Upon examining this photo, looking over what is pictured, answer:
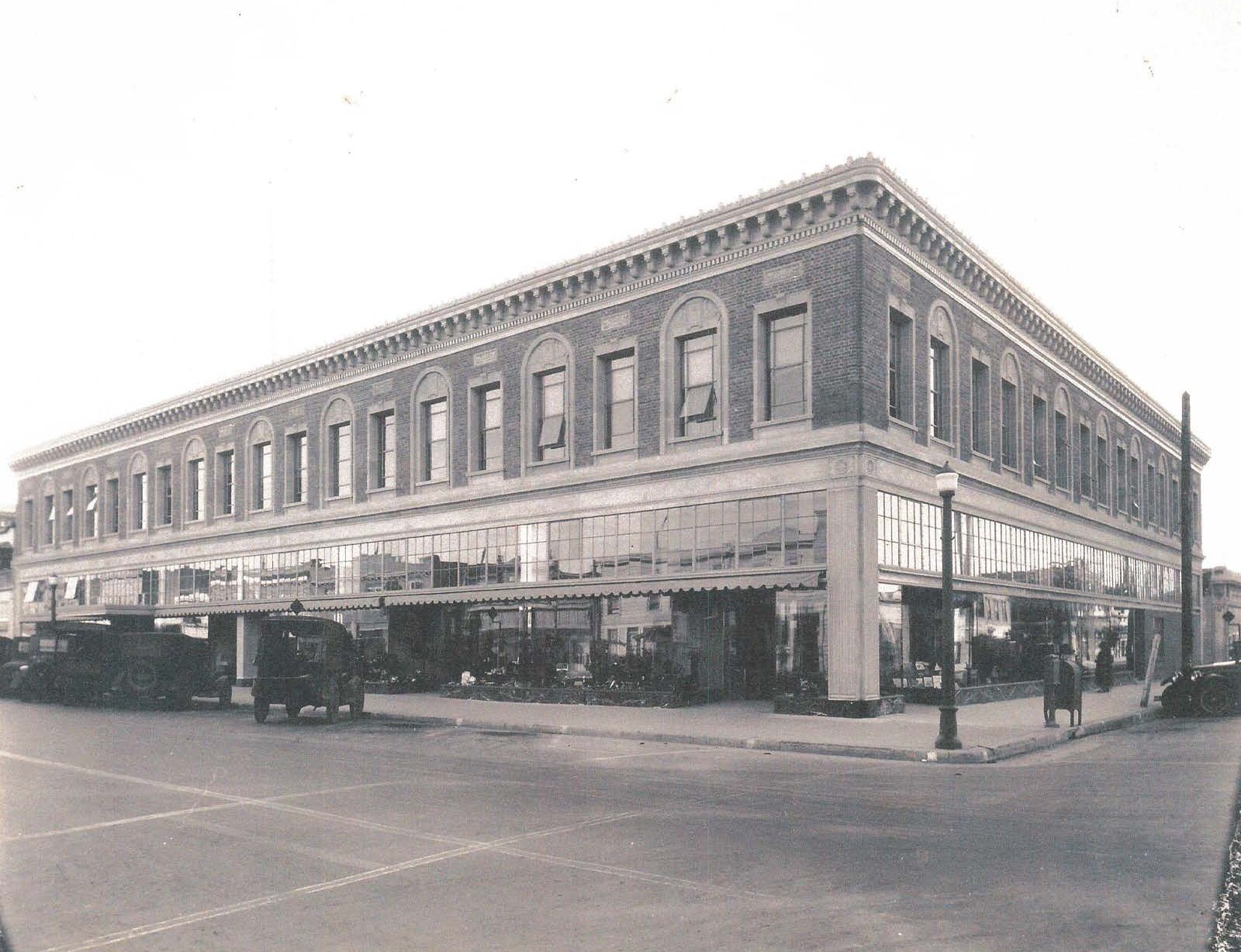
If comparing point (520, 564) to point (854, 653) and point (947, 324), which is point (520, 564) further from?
point (947, 324)

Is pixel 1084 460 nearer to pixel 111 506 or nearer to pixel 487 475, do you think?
pixel 487 475

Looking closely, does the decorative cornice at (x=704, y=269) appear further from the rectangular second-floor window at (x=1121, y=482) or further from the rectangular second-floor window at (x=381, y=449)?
the rectangular second-floor window at (x=1121, y=482)

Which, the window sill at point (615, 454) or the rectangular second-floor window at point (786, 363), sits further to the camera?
the window sill at point (615, 454)

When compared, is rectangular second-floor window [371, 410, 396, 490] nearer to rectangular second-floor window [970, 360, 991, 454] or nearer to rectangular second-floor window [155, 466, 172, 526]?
rectangular second-floor window [155, 466, 172, 526]

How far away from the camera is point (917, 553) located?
23641mm

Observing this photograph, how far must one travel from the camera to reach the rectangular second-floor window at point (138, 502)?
4494 cm

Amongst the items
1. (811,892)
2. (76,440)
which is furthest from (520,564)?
(76,440)

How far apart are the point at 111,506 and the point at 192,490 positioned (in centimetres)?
739

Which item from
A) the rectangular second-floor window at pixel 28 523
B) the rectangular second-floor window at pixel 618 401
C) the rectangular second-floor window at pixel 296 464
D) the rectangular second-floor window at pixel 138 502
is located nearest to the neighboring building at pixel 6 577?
the rectangular second-floor window at pixel 28 523

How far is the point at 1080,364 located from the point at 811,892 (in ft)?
101

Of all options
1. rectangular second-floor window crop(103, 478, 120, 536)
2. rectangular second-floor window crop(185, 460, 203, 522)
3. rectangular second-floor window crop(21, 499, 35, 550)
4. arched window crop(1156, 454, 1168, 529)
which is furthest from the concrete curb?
rectangular second-floor window crop(21, 499, 35, 550)

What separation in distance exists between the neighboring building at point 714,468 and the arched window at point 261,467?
0.50 ft

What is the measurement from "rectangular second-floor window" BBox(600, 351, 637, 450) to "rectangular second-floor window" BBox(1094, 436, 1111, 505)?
737 inches

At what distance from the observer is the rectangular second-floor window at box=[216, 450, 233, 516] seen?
4028cm
